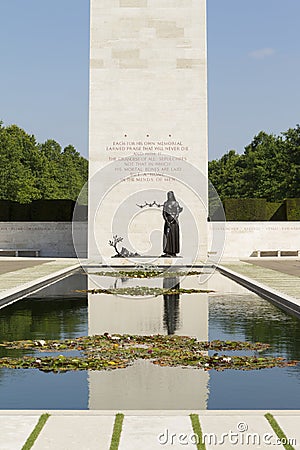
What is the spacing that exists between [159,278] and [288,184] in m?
30.9

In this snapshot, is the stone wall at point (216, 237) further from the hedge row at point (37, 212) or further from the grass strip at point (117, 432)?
the grass strip at point (117, 432)

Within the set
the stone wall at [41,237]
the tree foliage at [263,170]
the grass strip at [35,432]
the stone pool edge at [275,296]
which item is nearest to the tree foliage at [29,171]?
the stone wall at [41,237]

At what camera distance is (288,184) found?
49.8m

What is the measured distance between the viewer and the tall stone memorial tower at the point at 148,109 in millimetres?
30453

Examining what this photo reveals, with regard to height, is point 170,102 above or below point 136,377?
above

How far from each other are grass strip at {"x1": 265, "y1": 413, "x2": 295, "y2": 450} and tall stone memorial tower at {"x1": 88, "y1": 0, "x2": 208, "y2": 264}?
25167 millimetres

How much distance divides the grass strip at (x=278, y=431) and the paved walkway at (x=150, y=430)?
0.05 ft

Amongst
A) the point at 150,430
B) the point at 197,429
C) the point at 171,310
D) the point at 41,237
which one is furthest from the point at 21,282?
the point at 41,237

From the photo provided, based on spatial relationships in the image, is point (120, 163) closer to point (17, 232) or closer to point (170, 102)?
point (170, 102)

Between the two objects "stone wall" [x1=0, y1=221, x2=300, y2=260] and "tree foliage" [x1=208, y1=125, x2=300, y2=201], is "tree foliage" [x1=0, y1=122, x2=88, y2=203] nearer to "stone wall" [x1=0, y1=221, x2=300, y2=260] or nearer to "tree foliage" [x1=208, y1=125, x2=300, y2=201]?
"stone wall" [x1=0, y1=221, x2=300, y2=260]

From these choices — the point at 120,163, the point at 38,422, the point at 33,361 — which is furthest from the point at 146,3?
the point at 38,422

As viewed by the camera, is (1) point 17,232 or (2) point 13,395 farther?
(1) point 17,232

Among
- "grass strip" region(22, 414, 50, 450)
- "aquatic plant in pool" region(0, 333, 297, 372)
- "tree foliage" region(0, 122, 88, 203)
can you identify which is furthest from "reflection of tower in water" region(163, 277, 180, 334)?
"tree foliage" region(0, 122, 88, 203)

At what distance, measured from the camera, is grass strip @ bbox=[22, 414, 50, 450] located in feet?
15.6
